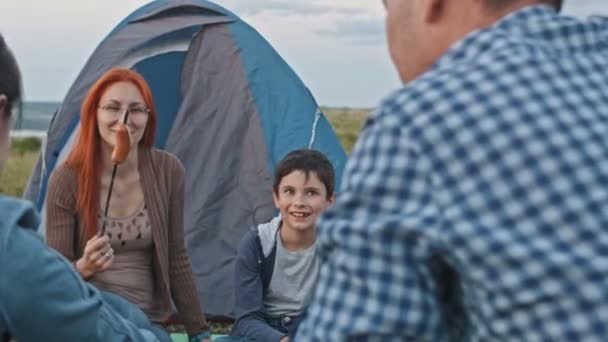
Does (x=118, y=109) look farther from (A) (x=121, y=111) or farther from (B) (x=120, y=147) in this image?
(B) (x=120, y=147)

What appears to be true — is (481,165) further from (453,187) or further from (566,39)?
(566,39)

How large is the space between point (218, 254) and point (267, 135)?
0.65 meters

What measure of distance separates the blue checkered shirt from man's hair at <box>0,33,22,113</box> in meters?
0.47

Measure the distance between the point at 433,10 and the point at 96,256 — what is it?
2.09 meters

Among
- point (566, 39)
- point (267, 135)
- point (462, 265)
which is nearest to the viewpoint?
point (462, 265)

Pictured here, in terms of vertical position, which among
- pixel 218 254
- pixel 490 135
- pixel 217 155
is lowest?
pixel 218 254

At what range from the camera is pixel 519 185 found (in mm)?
870

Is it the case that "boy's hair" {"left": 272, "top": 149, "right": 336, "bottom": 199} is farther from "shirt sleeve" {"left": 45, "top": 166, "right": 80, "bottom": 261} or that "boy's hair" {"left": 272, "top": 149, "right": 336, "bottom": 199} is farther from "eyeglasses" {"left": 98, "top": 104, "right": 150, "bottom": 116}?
"shirt sleeve" {"left": 45, "top": 166, "right": 80, "bottom": 261}

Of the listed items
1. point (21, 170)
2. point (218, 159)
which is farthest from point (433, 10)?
A: point (21, 170)

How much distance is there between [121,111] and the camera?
3.36 meters

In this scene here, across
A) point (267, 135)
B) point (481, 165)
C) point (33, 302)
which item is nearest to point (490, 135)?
point (481, 165)

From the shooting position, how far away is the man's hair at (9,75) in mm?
1154

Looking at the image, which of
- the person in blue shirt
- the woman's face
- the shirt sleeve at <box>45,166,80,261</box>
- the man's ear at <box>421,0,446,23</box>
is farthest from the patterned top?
the man's ear at <box>421,0,446,23</box>

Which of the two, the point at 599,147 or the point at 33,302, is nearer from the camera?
the point at 599,147
